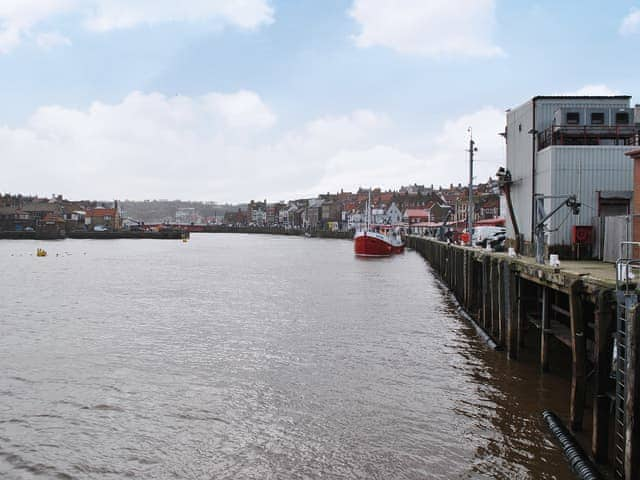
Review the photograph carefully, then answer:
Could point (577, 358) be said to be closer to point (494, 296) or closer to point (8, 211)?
point (494, 296)

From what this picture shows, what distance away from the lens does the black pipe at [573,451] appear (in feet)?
34.3

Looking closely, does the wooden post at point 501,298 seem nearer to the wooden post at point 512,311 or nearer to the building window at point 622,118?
the wooden post at point 512,311

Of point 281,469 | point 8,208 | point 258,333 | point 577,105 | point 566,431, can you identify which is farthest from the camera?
point 8,208

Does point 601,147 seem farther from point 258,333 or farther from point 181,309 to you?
point 181,309

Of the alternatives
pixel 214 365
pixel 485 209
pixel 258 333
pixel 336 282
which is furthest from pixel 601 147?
pixel 485 209

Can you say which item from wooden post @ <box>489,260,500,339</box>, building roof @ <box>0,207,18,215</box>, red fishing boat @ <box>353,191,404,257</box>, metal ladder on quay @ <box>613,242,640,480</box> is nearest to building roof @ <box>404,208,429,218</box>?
red fishing boat @ <box>353,191,404,257</box>

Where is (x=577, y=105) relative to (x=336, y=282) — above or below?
above

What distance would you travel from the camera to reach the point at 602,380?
429 inches

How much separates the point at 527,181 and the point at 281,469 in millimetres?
22292

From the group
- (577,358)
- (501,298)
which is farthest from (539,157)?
(577,358)

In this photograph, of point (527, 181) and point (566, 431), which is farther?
point (527, 181)

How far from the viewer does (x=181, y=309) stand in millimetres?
32094

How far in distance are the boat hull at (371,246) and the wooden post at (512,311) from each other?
2580 inches

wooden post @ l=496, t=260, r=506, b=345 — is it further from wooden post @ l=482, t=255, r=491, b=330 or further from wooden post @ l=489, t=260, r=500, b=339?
wooden post @ l=482, t=255, r=491, b=330
